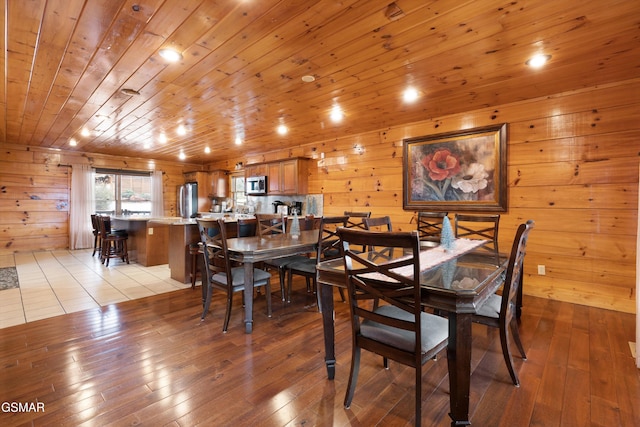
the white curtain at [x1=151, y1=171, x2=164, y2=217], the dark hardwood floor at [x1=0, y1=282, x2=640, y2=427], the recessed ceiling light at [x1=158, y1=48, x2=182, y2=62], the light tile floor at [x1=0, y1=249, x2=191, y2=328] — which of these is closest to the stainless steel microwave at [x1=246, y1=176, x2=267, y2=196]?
the light tile floor at [x1=0, y1=249, x2=191, y2=328]

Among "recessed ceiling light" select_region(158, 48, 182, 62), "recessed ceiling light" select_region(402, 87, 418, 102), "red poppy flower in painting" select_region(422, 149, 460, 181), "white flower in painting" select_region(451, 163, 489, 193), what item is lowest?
"white flower in painting" select_region(451, 163, 489, 193)

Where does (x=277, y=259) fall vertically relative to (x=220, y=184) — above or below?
below

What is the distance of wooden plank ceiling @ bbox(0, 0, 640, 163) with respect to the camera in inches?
73.7

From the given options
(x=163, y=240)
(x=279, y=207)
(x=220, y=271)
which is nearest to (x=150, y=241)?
(x=163, y=240)

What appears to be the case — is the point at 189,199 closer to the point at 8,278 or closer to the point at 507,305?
the point at 8,278

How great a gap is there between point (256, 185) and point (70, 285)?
12.2 ft

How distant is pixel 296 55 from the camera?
2.43 meters

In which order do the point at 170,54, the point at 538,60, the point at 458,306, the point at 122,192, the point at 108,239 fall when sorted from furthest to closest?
the point at 122,192 < the point at 108,239 < the point at 538,60 < the point at 170,54 < the point at 458,306

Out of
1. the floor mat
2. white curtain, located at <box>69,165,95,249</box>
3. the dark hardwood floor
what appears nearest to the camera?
the dark hardwood floor

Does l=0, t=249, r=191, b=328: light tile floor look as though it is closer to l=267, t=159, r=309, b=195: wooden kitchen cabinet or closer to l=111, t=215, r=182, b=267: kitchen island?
l=111, t=215, r=182, b=267: kitchen island

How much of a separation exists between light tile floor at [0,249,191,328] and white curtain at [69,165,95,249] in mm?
1140

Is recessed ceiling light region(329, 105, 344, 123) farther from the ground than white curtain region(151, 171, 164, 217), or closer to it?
farther from the ground

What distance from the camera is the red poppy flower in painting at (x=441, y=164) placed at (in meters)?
4.03

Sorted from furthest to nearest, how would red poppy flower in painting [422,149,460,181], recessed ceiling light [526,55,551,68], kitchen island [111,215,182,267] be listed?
kitchen island [111,215,182,267] → red poppy flower in painting [422,149,460,181] → recessed ceiling light [526,55,551,68]
